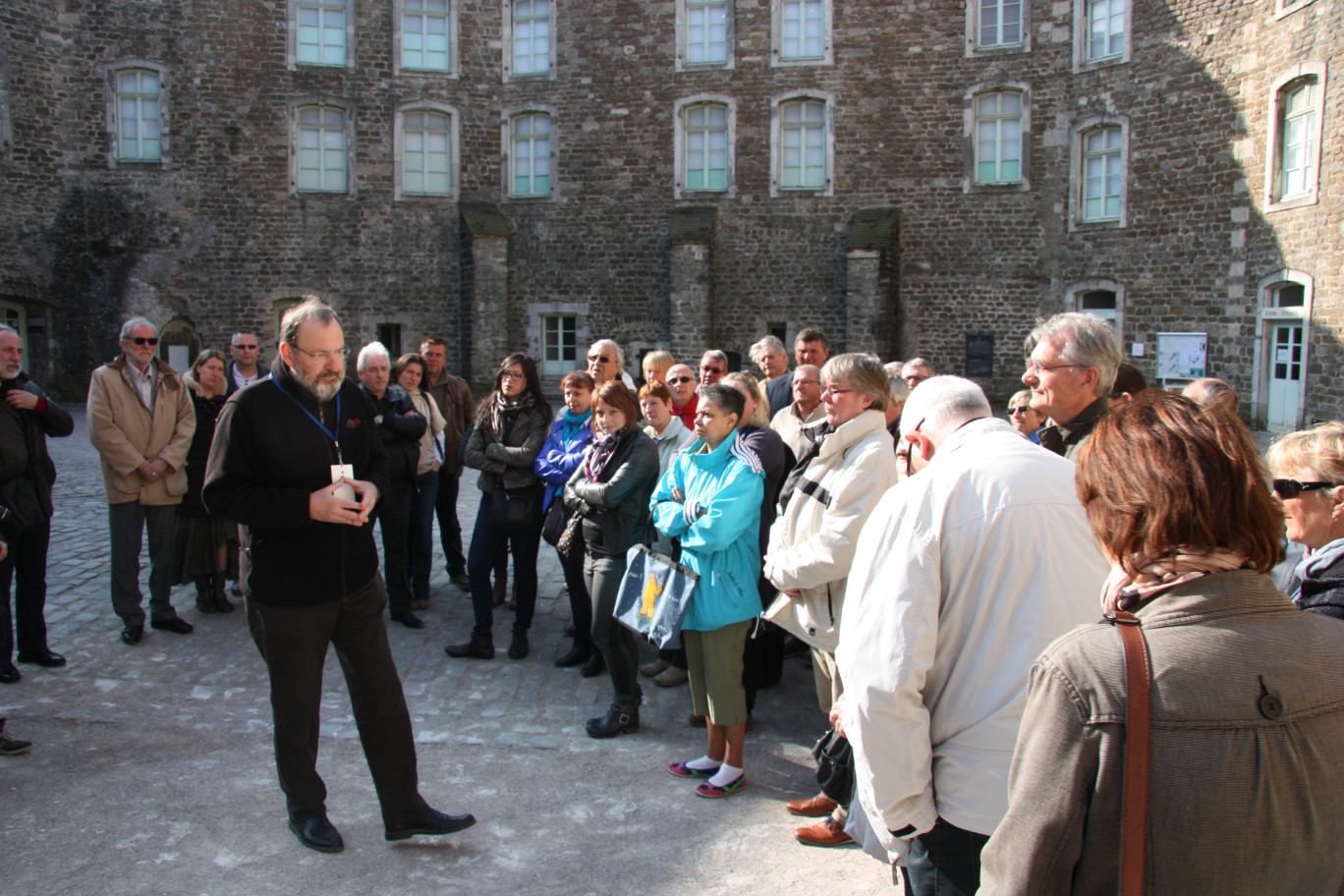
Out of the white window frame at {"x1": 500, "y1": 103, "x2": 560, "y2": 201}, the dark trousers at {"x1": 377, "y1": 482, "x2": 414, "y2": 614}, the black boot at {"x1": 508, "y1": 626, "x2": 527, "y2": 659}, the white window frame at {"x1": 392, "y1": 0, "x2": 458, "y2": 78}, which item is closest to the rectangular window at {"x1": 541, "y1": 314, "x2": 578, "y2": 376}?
the white window frame at {"x1": 500, "y1": 103, "x2": 560, "y2": 201}

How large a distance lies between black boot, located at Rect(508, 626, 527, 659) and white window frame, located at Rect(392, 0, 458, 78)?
57.1 feet

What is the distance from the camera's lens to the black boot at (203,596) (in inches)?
253

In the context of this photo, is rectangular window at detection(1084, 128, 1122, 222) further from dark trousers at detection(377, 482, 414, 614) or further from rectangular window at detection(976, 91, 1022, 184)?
dark trousers at detection(377, 482, 414, 614)

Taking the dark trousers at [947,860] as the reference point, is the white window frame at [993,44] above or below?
above

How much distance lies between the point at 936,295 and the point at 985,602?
1825cm

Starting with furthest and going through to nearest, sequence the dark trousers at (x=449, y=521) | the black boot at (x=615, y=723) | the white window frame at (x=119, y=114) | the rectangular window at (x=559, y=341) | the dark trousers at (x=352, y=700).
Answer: the rectangular window at (x=559, y=341)
the white window frame at (x=119, y=114)
the dark trousers at (x=449, y=521)
the black boot at (x=615, y=723)
the dark trousers at (x=352, y=700)

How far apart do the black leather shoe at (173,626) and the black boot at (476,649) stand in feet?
5.58

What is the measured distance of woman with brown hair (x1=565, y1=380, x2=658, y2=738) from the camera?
4691 millimetres

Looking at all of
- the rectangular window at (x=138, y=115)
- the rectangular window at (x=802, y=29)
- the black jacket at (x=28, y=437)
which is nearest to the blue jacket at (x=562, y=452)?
the black jacket at (x=28, y=437)

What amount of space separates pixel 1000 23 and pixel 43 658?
62.8 ft

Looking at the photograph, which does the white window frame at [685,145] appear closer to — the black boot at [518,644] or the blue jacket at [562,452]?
the blue jacket at [562,452]

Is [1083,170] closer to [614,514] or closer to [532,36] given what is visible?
[532,36]

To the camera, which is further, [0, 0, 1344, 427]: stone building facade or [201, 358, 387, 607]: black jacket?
[0, 0, 1344, 427]: stone building facade

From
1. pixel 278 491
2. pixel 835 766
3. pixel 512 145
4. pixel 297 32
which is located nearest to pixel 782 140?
pixel 512 145
